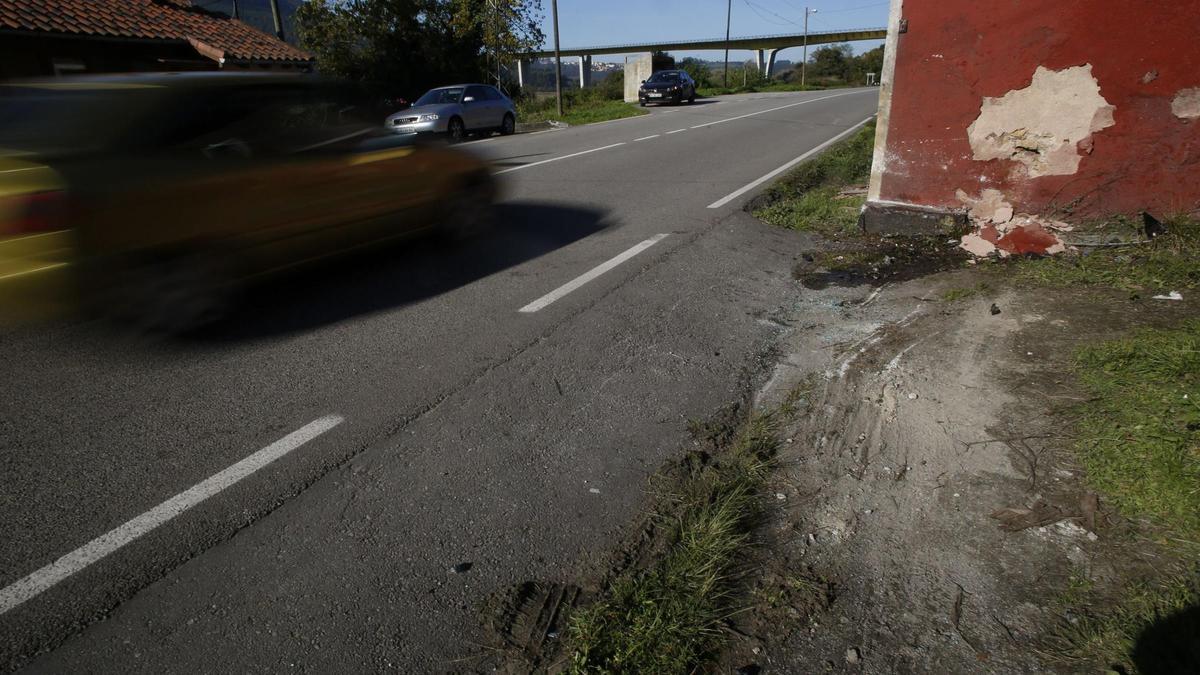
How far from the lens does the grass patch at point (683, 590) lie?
222 centimetres

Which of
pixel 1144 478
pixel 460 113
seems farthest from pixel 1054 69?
pixel 460 113

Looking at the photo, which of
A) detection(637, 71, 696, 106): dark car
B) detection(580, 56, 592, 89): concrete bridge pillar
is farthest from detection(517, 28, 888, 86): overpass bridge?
A: detection(637, 71, 696, 106): dark car

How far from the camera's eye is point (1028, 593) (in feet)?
8.04

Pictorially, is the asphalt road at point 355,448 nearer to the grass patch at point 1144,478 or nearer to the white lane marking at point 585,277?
the white lane marking at point 585,277

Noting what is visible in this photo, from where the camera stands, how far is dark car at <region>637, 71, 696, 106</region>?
33.9 meters

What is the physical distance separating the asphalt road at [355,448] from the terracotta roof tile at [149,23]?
1574 centimetres

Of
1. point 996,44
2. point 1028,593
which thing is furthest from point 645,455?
point 996,44

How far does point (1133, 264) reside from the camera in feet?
18.2

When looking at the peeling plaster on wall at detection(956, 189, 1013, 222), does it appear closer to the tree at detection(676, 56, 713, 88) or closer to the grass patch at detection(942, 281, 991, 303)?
the grass patch at detection(942, 281, 991, 303)

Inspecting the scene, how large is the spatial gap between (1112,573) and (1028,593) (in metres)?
0.31

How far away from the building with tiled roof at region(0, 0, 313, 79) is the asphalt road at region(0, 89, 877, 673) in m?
15.7

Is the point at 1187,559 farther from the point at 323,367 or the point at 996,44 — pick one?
the point at 996,44

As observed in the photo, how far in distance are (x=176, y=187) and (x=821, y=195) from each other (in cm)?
722

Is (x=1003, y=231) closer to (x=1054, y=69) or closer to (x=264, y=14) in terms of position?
(x=1054, y=69)
